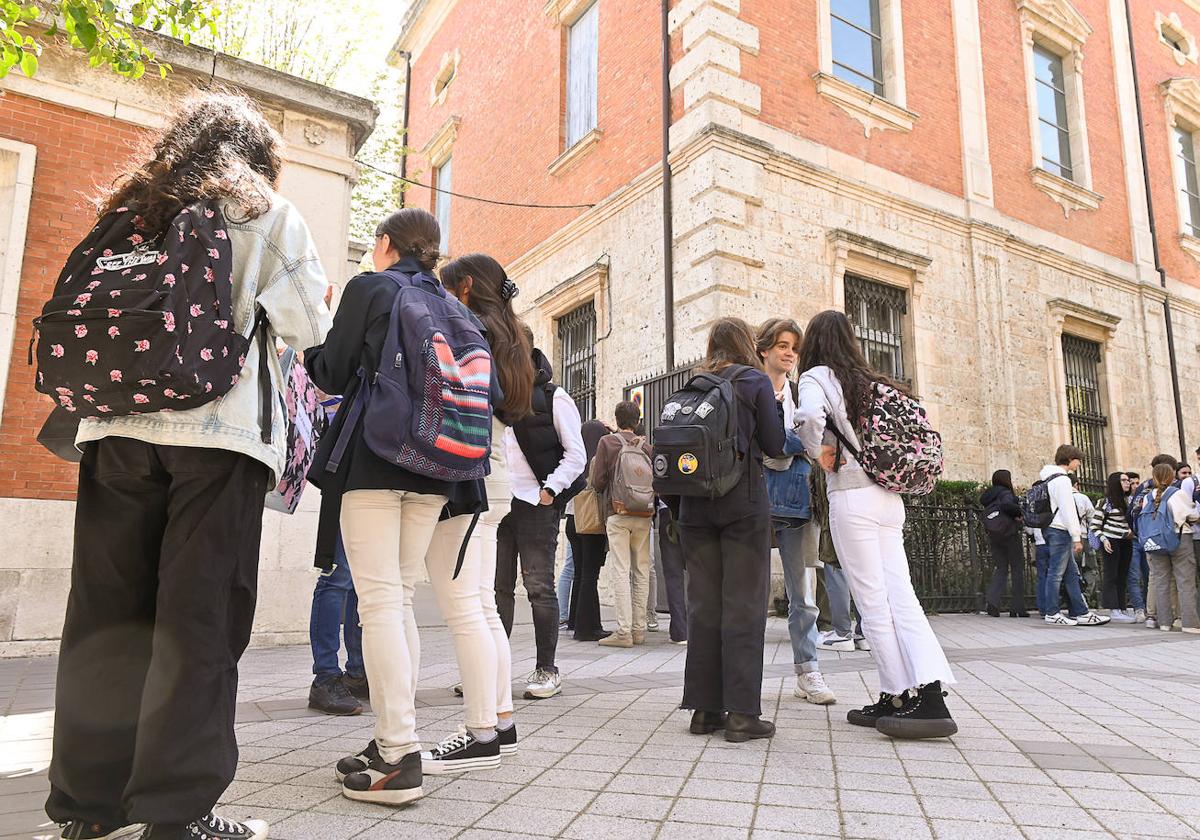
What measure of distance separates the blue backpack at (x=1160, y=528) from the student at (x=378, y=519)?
29.4ft

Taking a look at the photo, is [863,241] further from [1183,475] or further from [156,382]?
[156,382]

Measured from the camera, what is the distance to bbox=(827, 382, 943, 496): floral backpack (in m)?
3.91

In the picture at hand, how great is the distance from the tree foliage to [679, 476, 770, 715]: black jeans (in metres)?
4.21

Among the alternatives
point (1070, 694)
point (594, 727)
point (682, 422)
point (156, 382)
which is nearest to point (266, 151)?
point (156, 382)

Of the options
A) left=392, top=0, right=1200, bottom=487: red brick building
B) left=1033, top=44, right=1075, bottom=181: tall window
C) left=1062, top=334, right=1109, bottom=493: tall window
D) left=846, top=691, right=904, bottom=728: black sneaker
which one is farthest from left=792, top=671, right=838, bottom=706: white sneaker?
A: left=1033, top=44, right=1075, bottom=181: tall window

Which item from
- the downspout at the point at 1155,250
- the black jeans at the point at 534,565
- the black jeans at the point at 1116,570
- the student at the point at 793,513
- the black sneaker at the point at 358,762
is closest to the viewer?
the black sneaker at the point at 358,762

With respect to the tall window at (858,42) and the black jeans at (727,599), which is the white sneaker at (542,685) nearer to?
the black jeans at (727,599)

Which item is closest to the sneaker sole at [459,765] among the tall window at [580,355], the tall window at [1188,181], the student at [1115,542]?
the tall window at [580,355]

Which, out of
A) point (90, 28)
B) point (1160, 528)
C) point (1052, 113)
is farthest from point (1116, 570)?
point (90, 28)

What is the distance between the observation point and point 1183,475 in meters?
9.62

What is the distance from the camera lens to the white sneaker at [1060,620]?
389 inches

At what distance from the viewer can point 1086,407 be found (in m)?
14.7

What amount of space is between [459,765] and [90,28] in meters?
4.38

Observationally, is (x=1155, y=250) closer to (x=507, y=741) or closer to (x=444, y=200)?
(x=444, y=200)
